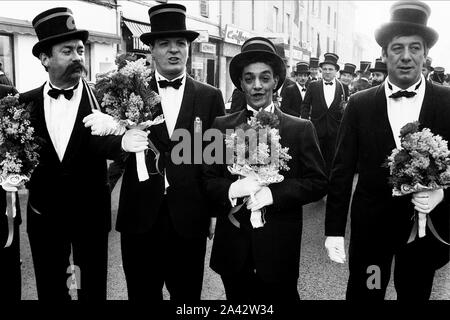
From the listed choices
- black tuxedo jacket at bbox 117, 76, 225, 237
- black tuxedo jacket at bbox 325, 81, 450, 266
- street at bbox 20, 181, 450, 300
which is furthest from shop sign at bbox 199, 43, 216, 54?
black tuxedo jacket at bbox 325, 81, 450, 266

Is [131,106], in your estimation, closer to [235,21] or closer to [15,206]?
[15,206]

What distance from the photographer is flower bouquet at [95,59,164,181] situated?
2902 millimetres

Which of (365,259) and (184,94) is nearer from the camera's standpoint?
(365,259)

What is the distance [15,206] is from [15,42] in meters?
10.7

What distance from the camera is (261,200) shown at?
283 centimetres

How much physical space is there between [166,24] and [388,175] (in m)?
1.88

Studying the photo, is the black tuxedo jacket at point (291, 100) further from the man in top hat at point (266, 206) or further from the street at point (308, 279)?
the man in top hat at point (266, 206)

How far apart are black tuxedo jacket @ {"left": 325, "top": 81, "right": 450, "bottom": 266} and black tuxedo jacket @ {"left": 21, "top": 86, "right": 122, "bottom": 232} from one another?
5.26 ft

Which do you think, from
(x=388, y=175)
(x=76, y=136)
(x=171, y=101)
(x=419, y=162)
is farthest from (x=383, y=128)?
(x=76, y=136)

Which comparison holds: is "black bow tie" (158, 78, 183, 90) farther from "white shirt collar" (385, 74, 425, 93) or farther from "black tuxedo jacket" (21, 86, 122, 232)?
"white shirt collar" (385, 74, 425, 93)

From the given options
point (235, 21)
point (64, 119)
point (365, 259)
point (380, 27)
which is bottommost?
point (365, 259)

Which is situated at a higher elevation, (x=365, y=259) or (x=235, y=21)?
(x=235, y=21)

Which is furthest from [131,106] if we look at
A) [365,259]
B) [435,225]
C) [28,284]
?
[28,284]

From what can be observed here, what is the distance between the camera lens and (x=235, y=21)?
27.3 meters
